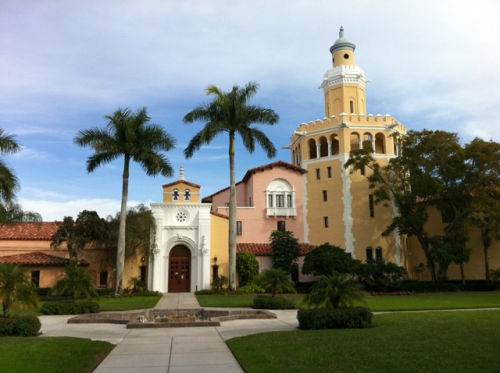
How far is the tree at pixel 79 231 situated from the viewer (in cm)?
3036

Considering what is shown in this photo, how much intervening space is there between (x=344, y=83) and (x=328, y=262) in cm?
1912

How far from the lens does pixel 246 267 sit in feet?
112

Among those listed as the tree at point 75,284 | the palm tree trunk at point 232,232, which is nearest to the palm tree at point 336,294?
the tree at point 75,284

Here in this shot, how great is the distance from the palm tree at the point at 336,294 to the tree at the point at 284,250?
21.2 metres

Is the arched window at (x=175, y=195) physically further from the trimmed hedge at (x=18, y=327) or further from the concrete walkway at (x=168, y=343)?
the trimmed hedge at (x=18, y=327)

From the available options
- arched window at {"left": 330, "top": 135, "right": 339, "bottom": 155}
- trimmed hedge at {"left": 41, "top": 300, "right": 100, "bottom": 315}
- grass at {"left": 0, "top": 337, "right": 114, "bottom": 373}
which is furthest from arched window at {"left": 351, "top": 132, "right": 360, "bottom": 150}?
grass at {"left": 0, "top": 337, "right": 114, "bottom": 373}

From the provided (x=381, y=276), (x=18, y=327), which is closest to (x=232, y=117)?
(x=381, y=276)

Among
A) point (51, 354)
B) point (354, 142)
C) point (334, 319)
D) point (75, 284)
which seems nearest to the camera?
point (51, 354)

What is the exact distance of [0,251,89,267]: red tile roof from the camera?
32.3 metres

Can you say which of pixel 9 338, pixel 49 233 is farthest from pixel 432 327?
pixel 49 233

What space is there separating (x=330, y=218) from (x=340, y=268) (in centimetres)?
814

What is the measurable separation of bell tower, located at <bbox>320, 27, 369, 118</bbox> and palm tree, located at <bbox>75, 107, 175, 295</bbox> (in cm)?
1915

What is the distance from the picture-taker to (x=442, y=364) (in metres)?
8.61

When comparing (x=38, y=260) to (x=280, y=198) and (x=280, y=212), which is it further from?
(x=280, y=198)
